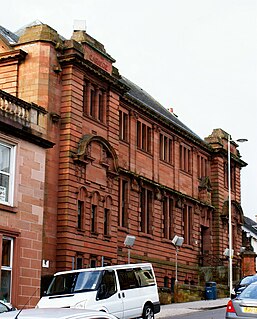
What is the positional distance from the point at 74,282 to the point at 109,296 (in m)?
1.28

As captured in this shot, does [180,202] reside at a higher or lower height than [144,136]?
lower

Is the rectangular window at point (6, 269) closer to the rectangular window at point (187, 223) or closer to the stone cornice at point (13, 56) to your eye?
the stone cornice at point (13, 56)

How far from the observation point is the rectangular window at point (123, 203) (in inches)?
1617

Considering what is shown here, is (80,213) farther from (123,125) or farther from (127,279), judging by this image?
(127,279)

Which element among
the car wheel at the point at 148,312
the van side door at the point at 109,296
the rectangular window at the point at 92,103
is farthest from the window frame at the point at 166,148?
the van side door at the point at 109,296

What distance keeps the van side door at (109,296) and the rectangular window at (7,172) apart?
606 cm

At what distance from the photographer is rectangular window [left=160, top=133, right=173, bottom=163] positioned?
47.8 meters

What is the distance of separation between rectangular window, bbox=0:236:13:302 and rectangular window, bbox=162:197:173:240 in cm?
2288

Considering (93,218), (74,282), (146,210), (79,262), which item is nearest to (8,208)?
(74,282)

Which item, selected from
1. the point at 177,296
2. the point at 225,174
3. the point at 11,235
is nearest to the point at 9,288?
the point at 11,235

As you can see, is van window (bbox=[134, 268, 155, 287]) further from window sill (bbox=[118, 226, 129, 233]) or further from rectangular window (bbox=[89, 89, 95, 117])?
window sill (bbox=[118, 226, 129, 233])

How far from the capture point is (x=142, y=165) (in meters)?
44.3

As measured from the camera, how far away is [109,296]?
2025 cm

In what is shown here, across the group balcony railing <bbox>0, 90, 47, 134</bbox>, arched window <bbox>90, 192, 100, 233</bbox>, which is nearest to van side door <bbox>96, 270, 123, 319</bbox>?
balcony railing <bbox>0, 90, 47, 134</bbox>
